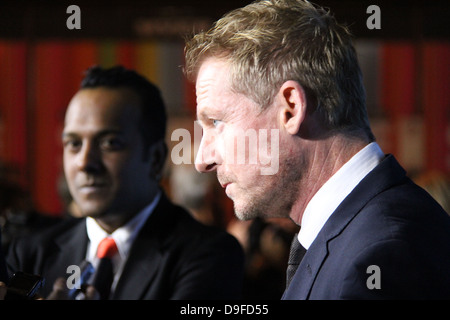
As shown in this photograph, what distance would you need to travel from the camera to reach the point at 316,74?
1278mm

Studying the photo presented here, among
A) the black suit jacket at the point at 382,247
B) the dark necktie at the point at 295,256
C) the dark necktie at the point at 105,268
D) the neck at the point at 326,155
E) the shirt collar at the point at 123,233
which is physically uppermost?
the neck at the point at 326,155

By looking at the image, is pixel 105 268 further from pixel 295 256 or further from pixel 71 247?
pixel 295 256

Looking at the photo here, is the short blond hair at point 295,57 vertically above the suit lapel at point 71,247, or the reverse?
the short blond hair at point 295,57

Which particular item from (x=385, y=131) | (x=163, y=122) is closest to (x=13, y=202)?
(x=163, y=122)

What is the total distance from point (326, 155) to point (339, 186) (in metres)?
0.07

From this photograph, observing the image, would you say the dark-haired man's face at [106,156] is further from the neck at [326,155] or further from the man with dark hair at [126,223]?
the neck at [326,155]

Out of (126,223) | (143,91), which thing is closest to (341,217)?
(126,223)

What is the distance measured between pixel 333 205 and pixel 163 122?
0.95m

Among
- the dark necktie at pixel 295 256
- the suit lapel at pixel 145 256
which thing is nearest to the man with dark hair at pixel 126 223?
the suit lapel at pixel 145 256

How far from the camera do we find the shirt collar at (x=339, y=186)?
1.25 meters

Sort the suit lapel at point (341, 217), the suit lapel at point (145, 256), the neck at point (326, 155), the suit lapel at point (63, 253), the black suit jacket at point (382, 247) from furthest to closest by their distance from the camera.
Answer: the suit lapel at point (63, 253), the suit lapel at point (145, 256), the neck at point (326, 155), the suit lapel at point (341, 217), the black suit jacket at point (382, 247)

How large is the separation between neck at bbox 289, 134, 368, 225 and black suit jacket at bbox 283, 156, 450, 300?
0.24 feet

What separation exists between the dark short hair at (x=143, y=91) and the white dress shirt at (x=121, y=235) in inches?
8.6

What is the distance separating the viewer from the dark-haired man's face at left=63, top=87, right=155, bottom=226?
6.17 ft
